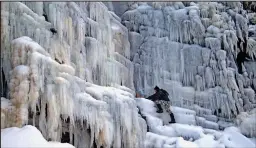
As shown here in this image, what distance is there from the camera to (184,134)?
35.8 feet

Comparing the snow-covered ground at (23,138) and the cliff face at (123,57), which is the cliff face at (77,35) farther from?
the snow-covered ground at (23,138)

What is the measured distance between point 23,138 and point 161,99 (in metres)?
5.42

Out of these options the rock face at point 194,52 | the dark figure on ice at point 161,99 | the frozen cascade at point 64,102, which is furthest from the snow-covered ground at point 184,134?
the rock face at point 194,52

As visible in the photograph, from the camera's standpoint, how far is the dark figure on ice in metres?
11.7

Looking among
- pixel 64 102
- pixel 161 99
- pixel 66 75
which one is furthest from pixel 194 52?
pixel 64 102

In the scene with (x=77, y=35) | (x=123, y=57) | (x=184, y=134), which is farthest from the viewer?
(x=123, y=57)

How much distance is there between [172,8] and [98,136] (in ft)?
18.8

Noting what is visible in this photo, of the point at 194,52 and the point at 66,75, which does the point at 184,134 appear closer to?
the point at 194,52

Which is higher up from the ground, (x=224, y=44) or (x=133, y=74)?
(x=224, y=44)

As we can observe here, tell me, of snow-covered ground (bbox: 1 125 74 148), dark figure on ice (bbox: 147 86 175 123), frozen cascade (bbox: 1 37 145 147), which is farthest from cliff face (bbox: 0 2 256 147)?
dark figure on ice (bbox: 147 86 175 123)

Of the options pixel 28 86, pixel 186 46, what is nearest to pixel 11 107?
pixel 28 86

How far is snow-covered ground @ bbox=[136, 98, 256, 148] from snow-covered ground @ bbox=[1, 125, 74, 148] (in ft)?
11.2

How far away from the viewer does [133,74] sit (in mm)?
12570

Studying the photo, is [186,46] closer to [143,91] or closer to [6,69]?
[143,91]
